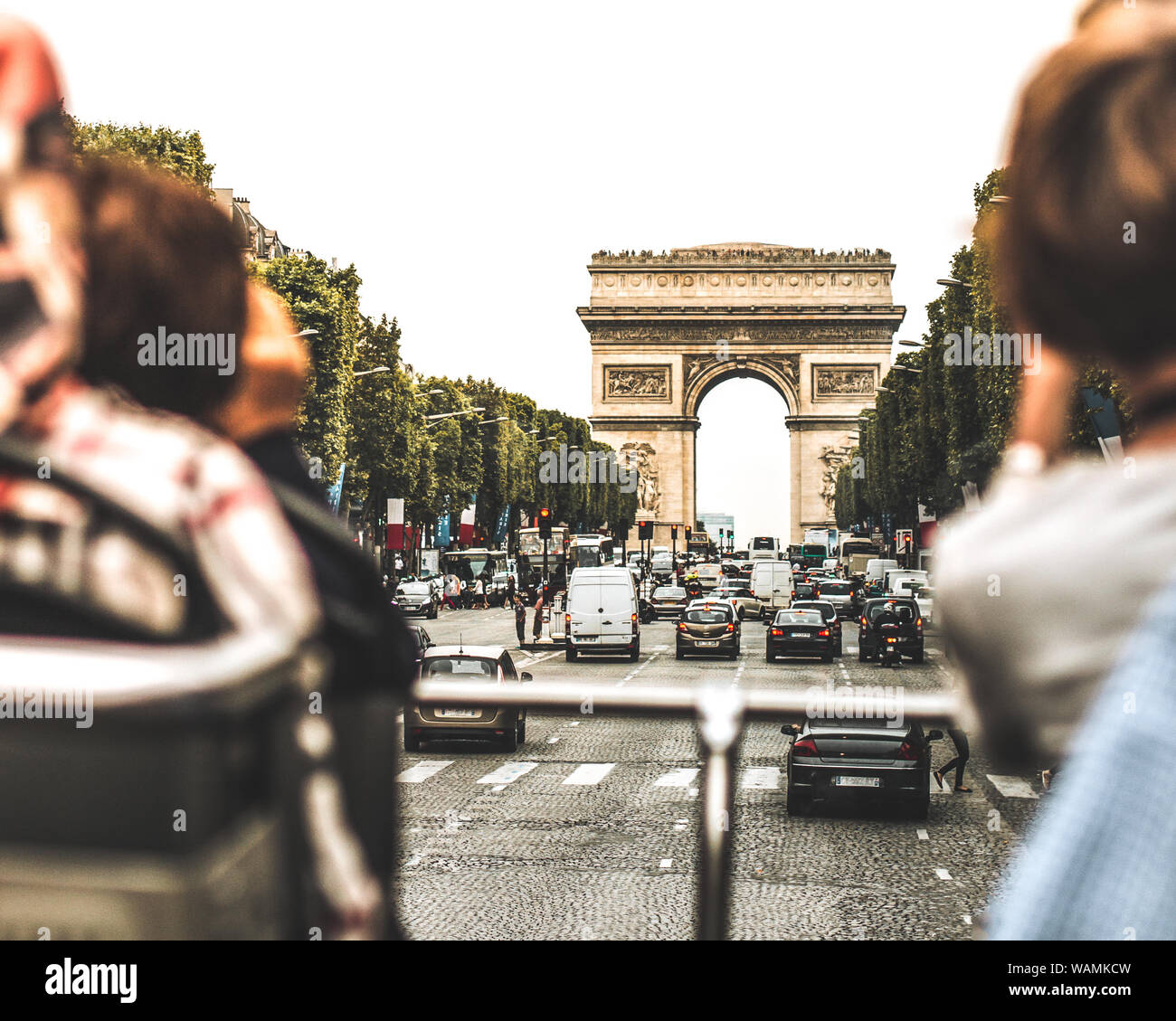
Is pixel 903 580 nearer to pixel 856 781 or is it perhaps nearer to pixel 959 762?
pixel 959 762

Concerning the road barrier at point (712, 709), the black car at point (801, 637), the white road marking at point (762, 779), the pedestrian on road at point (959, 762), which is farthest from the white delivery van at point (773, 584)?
the road barrier at point (712, 709)

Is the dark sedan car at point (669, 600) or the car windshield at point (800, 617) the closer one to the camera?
the car windshield at point (800, 617)

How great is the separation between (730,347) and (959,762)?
93.0m

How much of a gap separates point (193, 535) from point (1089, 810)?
0.94m

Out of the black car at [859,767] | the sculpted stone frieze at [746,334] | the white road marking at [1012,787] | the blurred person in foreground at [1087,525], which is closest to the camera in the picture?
the blurred person in foreground at [1087,525]

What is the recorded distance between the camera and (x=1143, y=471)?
1428mm

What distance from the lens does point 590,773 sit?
20.6m

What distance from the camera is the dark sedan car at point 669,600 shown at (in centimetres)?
6425

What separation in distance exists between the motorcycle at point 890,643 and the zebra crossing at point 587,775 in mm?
18424

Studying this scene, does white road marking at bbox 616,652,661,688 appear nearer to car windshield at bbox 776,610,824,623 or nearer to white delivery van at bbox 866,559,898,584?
car windshield at bbox 776,610,824,623

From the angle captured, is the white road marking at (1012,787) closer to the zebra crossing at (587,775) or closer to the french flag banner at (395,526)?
the zebra crossing at (587,775)

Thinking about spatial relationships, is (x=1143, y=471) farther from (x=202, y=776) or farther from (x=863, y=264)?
(x=863, y=264)

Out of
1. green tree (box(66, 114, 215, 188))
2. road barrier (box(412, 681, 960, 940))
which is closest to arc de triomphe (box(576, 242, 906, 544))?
green tree (box(66, 114, 215, 188))
